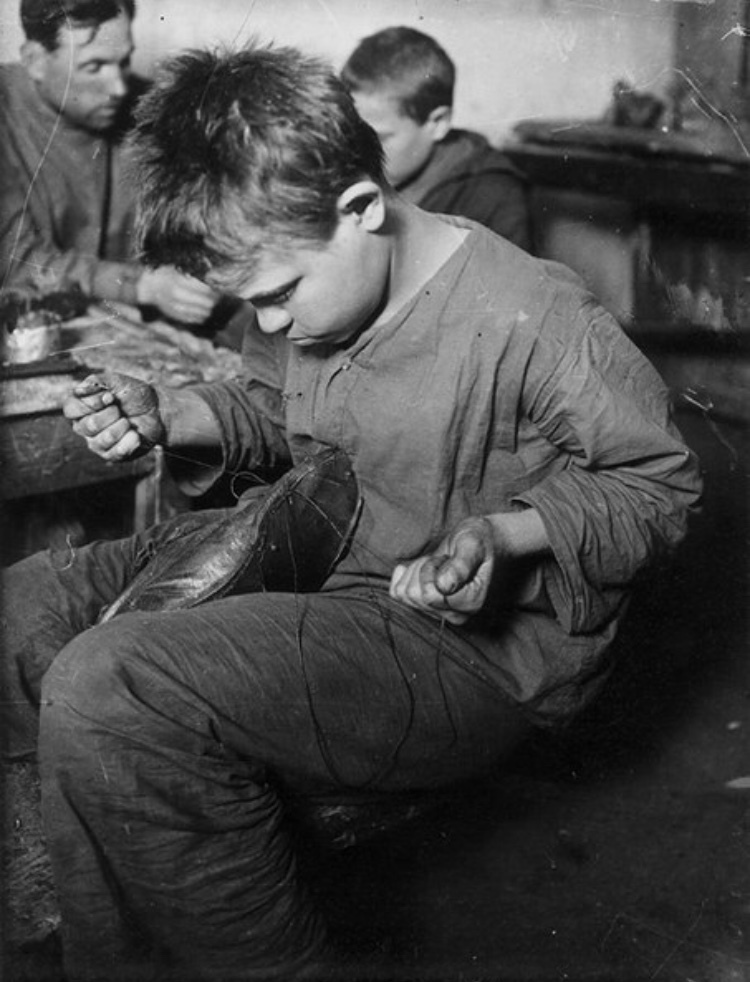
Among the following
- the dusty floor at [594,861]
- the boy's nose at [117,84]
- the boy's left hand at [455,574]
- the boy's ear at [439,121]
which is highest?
the boy's nose at [117,84]

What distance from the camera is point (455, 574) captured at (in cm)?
107

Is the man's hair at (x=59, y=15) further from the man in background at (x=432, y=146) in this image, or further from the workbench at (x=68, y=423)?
the workbench at (x=68, y=423)

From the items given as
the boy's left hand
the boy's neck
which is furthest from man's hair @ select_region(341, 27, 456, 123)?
the boy's left hand

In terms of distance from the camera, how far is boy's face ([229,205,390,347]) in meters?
1.17

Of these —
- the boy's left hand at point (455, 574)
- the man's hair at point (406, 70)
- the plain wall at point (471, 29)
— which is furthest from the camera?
the man's hair at point (406, 70)

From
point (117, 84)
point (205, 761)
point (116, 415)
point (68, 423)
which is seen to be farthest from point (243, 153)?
point (117, 84)

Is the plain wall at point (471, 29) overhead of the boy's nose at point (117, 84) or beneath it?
overhead

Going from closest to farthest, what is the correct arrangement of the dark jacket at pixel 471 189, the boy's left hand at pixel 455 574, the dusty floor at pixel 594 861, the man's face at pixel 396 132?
the boy's left hand at pixel 455 574, the dusty floor at pixel 594 861, the man's face at pixel 396 132, the dark jacket at pixel 471 189

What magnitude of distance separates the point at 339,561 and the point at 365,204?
0.41 m

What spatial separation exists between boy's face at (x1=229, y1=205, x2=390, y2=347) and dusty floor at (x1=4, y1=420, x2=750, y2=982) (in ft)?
1.96

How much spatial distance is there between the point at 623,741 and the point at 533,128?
7.66 ft

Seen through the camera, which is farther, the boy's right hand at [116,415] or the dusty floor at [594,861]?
the dusty floor at [594,861]

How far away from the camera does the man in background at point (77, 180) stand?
5.50ft

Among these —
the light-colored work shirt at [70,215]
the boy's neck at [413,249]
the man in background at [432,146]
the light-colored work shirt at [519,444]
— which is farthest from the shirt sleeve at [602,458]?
the light-colored work shirt at [70,215]
